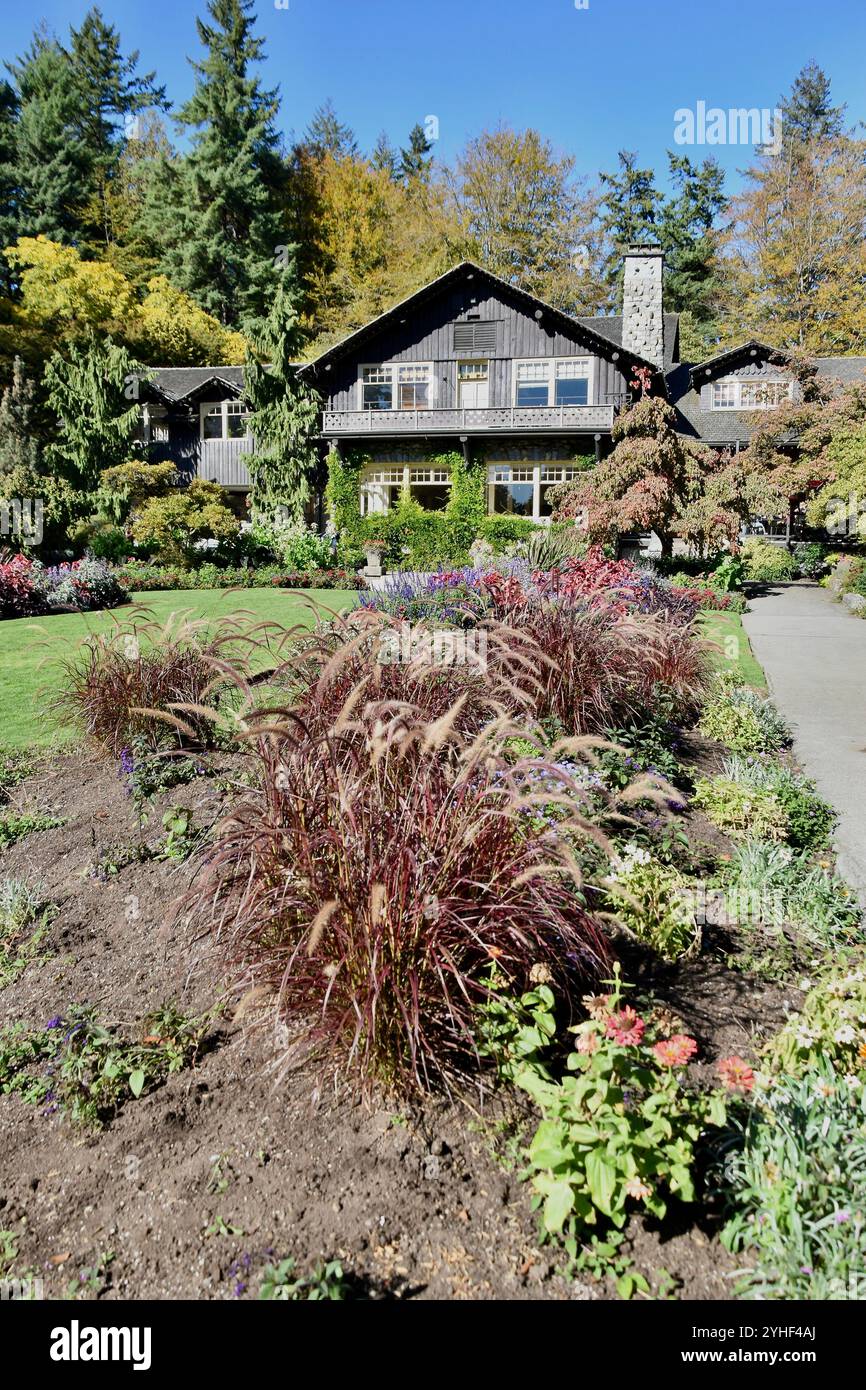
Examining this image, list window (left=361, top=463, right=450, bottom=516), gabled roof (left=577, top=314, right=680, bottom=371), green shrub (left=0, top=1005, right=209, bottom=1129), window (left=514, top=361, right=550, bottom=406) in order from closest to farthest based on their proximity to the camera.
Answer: green shrub (left=0, top=1005, right=209, bottom=1129) < window (left=514, top=361, right=550, bottom=406) < window (left=361, top=463, right=450, bottom=516) < gabled roof (left=577, top=314, right=680, bottom=371)

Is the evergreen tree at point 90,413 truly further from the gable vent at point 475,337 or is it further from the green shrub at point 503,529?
the green shrub at point 503,529

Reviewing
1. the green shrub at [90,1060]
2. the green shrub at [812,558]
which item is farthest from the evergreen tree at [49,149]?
the green shrub at [90,1060]

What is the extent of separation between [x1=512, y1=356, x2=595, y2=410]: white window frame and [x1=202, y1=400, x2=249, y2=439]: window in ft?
36.5

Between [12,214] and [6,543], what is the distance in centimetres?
2498

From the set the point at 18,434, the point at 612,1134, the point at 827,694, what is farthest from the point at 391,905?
the point at 18,434

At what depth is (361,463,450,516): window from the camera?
2814 cm

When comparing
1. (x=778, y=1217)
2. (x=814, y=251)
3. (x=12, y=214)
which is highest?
(x=12, y=214)

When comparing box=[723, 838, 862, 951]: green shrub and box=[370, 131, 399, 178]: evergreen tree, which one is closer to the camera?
box=[723, 838, 862, 951]: green shrub

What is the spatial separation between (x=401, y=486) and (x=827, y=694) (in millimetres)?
21463

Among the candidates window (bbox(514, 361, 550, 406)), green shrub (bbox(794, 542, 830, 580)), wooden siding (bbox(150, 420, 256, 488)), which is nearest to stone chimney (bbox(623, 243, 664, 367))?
window (bbox(514, 361, 550, 406))

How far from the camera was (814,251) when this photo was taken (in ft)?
115

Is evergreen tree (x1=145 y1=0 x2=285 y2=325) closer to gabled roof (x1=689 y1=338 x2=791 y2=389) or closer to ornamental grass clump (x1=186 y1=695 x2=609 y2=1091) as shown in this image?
gabled roof (x1=689 y1=338 x2=791 y2=389)

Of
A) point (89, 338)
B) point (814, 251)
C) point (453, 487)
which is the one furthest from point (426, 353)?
point (814, 251)
